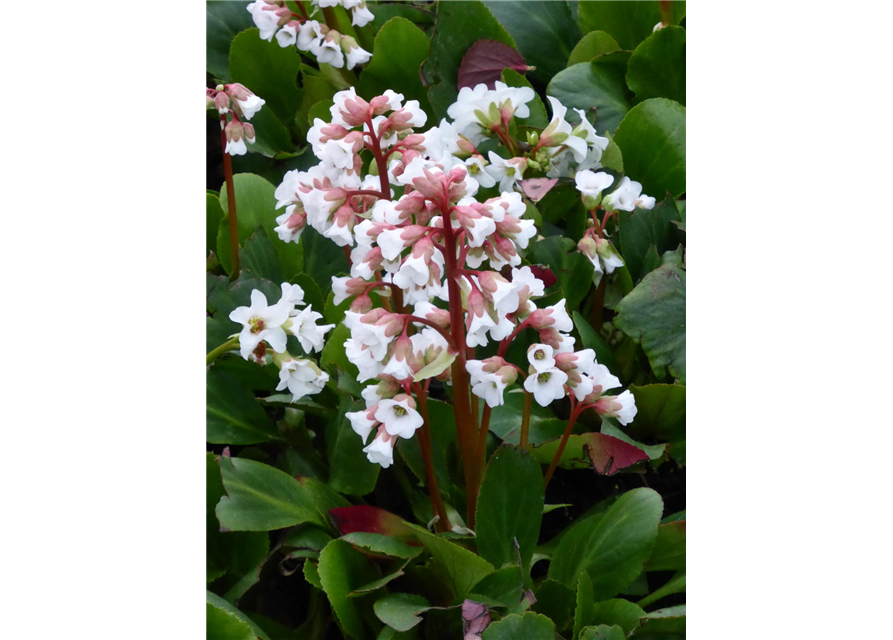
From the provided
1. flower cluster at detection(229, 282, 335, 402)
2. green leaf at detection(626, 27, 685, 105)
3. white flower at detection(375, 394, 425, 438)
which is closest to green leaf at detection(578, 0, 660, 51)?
green leaf at detection(626, 27, 685, 105)

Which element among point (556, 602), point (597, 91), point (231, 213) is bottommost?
point (556, 602)

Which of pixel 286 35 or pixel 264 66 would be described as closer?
pixel 286 35

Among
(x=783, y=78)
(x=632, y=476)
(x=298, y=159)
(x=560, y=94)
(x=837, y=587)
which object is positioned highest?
(x=783, y=78)

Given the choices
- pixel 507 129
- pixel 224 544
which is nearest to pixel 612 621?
pixel 224 544

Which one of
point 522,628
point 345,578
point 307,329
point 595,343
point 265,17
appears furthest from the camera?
point 265,17

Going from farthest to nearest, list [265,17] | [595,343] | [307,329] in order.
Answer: [265,17] → [595,343] → [307,329]

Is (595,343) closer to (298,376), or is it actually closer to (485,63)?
(298,376)

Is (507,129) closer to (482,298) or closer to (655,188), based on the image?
(655,188)

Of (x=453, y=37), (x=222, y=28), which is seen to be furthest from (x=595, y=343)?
(x=222, y=28)
